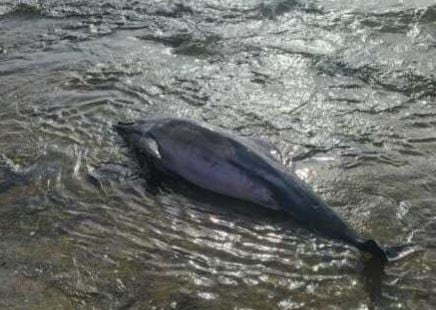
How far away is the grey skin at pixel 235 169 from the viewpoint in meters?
4.32

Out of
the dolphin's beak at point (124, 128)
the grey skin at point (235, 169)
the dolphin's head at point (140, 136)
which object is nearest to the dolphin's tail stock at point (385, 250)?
the grey skin at point (235, 169)

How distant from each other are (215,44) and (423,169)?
143 inches

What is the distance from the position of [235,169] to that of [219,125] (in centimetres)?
126

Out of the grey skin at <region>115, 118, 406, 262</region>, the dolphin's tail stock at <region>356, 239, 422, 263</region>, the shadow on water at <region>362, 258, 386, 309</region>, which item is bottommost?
the shadow on water at <region>362, 258, 386, 309</region>

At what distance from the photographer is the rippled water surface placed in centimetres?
394

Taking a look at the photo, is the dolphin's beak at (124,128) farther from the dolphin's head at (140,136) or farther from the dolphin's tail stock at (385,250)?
the dolphin's tail stock at (385,250)

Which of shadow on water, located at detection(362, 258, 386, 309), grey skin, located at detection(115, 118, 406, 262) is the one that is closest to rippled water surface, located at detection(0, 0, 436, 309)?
shadow on water, located at detection(362, 258, 386, 309)

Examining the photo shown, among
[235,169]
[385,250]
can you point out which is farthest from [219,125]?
[385,250]

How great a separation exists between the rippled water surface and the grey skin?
11 centimetres

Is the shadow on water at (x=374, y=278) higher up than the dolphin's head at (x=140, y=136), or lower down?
lower down

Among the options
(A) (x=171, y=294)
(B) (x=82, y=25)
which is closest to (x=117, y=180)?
(A) (x=171, y=294)

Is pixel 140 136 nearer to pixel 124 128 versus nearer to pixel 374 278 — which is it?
pixel 124 128

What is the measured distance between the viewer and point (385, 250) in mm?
4051

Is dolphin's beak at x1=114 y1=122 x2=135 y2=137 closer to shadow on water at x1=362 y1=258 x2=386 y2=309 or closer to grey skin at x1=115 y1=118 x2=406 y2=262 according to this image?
grey skin at x1=115 y1=118 x2=406 y2=262
